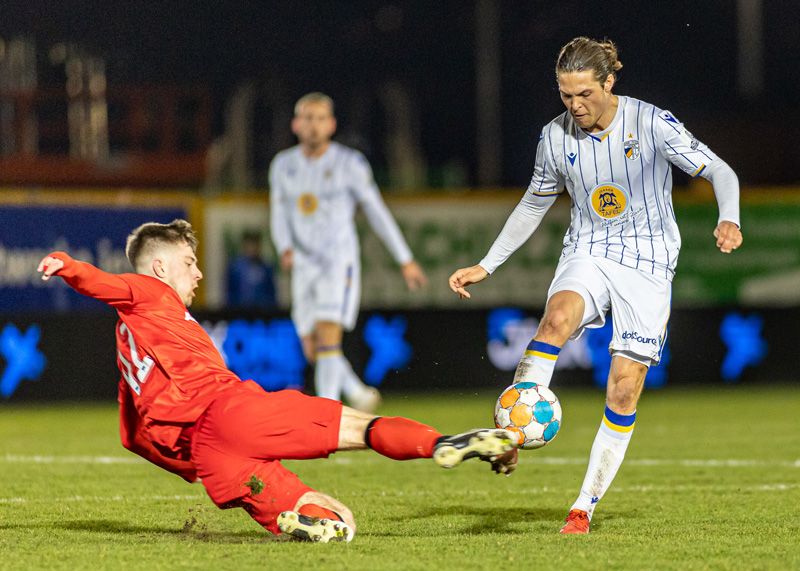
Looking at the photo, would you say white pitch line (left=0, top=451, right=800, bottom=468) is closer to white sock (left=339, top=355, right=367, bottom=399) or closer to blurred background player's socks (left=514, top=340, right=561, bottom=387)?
white sock (left=339, top=355, right=367, bottom=399)

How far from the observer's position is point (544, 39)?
23734 mm

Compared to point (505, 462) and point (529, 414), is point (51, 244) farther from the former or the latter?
point (505, 462)

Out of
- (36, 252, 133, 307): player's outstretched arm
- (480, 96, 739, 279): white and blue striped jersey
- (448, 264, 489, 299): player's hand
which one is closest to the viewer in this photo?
(36, 252, 133, 307): player's outstretched arm

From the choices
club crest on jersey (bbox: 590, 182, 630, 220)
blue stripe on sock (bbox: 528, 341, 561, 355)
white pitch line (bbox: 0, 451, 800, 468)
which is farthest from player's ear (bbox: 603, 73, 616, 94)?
white pitch line (bbox: 0, 451, 800, 468)

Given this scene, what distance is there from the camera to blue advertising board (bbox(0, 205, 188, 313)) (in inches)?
545

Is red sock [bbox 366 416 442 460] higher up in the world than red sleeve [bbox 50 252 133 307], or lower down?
lower down

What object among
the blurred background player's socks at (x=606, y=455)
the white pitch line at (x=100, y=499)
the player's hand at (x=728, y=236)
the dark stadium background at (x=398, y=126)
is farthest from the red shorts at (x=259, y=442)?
the dark stadium background at (x=398, y=126)

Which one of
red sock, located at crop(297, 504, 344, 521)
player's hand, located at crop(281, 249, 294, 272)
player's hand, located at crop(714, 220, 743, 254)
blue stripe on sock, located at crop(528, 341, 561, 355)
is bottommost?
red sock, located at crop(297, 504, 344, 521)

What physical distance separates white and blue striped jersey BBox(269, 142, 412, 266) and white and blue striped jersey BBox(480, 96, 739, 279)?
4.42m

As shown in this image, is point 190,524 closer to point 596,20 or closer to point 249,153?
point 249,153

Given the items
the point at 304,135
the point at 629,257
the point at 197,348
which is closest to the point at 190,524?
the point at 197,348

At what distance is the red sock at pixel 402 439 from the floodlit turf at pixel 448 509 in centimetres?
33

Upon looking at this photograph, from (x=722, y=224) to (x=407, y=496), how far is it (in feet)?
7.24

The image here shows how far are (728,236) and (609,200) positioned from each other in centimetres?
64
